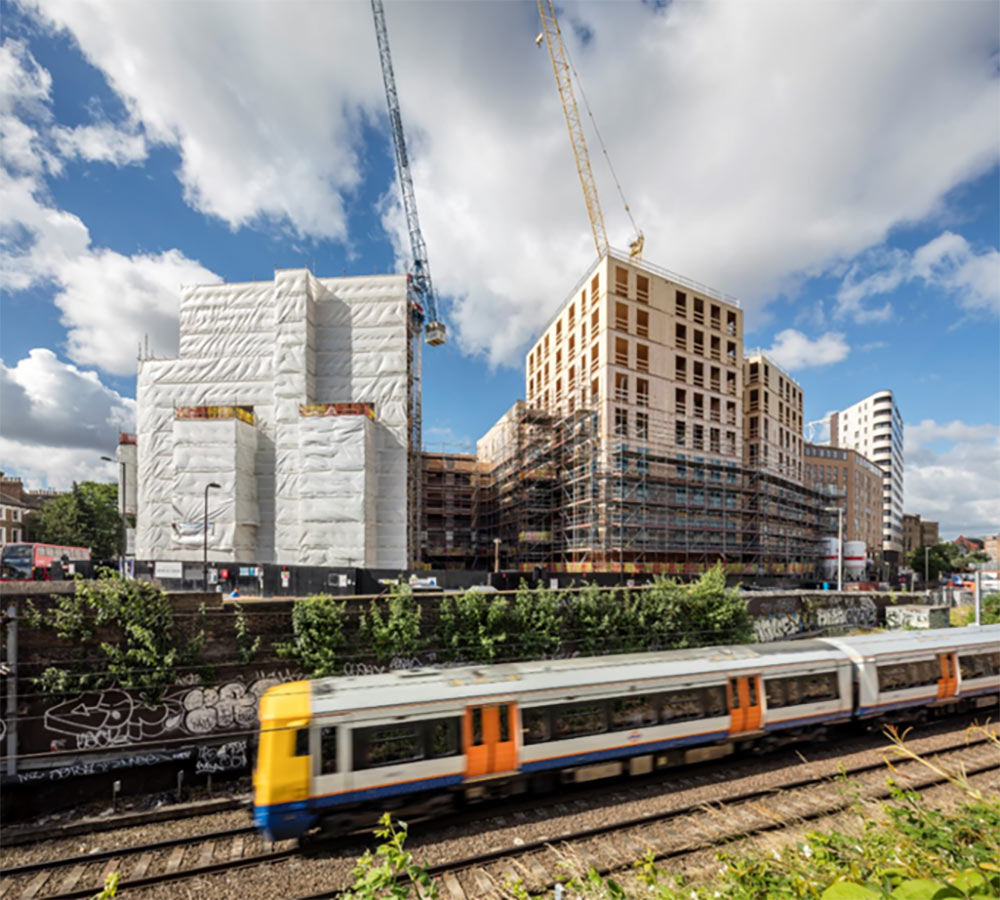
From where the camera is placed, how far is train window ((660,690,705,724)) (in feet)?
38.0

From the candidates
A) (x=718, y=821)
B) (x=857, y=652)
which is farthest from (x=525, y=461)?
(x=718, y=821)

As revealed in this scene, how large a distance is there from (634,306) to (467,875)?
141 feet

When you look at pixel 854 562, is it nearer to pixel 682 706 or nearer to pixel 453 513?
pixel 453 513

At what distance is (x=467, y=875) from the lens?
8703 mm

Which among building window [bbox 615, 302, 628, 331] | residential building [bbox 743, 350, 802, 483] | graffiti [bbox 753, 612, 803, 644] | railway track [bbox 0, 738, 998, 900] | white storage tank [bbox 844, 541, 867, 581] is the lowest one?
white storage tank [bbox 844, 541, 867, 581]

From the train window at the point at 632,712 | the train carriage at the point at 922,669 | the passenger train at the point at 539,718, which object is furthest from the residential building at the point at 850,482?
the train window at the point at 632,712

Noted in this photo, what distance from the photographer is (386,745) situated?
31.1ft

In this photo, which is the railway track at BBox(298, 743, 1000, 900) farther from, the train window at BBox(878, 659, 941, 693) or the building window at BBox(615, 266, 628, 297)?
the building window at BBox(615, 266, 628, 297)

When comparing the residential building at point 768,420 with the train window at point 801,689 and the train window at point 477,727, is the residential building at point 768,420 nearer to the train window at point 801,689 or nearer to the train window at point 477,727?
the train window at point 801,689

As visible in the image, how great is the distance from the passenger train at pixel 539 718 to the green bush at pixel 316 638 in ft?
18.2

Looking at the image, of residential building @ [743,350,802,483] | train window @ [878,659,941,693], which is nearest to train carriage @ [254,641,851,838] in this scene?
train window @ [878,659,941,693]

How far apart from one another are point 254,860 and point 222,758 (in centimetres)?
539

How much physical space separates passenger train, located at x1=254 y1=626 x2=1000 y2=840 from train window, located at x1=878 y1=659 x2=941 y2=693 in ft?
0.15

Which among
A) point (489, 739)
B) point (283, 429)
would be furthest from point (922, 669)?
point (283, 429)
